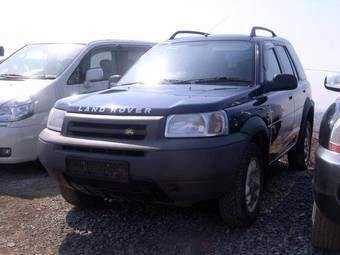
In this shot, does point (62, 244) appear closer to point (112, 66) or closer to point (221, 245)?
point (221, 245)

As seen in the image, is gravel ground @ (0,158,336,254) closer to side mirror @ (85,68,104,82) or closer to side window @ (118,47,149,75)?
side mirror @ (85,68,104,82)

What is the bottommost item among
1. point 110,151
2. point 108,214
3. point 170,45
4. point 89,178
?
point 108,214

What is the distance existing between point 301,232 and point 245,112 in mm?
1064

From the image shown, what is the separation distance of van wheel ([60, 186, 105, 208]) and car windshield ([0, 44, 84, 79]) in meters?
2.11

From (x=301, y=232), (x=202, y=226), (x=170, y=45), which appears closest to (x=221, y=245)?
(x=202, y=226)

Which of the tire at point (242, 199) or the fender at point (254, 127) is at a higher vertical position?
the fender at point (254, 127)

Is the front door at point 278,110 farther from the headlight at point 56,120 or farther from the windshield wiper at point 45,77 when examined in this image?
the windshield wiper at point 45,77

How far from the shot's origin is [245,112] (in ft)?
11.9

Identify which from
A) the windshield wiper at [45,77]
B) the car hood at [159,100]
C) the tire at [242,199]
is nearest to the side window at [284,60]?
the car hood at [159,100]

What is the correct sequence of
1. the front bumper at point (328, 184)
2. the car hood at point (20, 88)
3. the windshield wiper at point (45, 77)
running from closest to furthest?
1. the front bumper at point (328, 184)
2. the car hood at point (20, 88)
3. the windshield wiper at point (45, 77)

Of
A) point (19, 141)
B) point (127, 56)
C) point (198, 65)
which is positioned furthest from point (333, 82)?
point (127, 56)

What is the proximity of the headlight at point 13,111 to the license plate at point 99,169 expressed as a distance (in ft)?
7.13

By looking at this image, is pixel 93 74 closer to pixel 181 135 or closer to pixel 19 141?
pixel 19 141

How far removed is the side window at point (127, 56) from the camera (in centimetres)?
718
